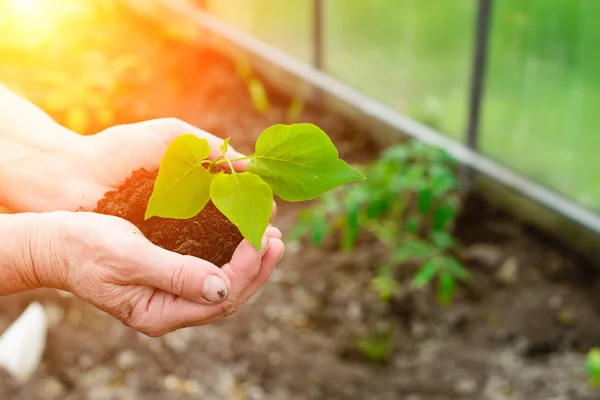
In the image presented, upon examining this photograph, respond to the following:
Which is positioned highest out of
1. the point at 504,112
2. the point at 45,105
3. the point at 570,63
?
the point at 570,63

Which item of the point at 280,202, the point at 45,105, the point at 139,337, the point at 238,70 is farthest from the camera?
the point at 238,70

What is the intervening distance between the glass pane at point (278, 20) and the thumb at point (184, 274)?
2.96 meters

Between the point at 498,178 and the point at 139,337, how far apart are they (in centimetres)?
148

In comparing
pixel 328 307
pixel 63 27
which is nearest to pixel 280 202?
pixel 328 307

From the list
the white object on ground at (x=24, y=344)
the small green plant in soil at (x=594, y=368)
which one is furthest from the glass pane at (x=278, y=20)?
the small green plant in soil at (x=594, y=368)

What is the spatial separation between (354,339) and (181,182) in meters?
1.57

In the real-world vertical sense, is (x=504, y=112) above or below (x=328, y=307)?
above

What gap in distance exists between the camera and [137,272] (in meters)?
1.12

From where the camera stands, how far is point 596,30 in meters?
2.54

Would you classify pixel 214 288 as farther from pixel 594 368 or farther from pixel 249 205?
pixel 594 368

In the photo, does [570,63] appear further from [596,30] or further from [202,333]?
[202,333]

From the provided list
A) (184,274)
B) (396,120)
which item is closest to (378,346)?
(396,120)

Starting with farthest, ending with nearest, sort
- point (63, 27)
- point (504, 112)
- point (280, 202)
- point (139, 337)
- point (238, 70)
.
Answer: point (63, 27)
point (238, 70)
point (280, 202)
point (504, 112)
point (139, 337)

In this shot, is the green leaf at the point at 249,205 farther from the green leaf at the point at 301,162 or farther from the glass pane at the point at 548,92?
the glass pane at the point at 548,92
